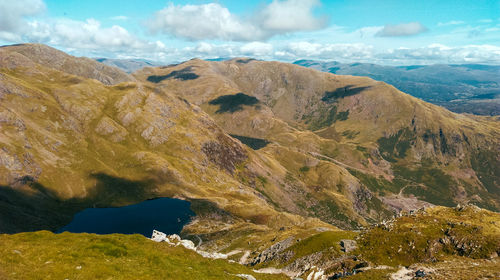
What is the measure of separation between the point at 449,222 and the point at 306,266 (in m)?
37.6

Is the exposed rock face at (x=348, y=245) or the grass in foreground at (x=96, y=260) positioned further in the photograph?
the exposed rock face at (x=348, y=245)

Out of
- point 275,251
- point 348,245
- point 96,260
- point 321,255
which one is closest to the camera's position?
point 96,260

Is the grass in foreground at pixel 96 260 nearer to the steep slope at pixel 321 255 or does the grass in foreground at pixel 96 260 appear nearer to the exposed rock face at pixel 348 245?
the steep slope at pixel 321 255

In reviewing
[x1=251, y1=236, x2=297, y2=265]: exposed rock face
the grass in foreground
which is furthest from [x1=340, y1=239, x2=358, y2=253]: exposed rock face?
the grass in foreground

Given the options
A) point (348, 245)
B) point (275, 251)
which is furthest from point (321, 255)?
point (275, 251)

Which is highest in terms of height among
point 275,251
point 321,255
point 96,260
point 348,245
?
point 96,260

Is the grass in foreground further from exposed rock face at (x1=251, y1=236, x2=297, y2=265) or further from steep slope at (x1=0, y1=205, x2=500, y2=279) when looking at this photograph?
exposed rock face at (x1=251, y1=236, x2=297, y2=265)

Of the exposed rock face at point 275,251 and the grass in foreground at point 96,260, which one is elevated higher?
the grass in foreground at point 96,260

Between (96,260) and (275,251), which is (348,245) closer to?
(275,251)

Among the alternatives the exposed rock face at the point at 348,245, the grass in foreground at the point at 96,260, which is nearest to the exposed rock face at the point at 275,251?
the exposed rock face at the point at 348,245

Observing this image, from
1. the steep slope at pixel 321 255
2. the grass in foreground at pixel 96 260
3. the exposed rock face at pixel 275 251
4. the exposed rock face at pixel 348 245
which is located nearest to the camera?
the grass in foreground at pixel 96 260

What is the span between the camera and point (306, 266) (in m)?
73.2

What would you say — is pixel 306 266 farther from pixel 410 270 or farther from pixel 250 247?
pixel 250 247

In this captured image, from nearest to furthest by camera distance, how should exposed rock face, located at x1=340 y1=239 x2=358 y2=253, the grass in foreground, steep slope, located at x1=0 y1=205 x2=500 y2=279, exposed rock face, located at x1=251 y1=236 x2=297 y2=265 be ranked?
the grass in foreground
steep slope, located at x1=0 y1=205 x2=500 y2=279
exposed rock face, located at x1=340 y1=239 x2=358 y2=253
exposed rock face, located at x1=251 y1=236 x2=297 y2=265
